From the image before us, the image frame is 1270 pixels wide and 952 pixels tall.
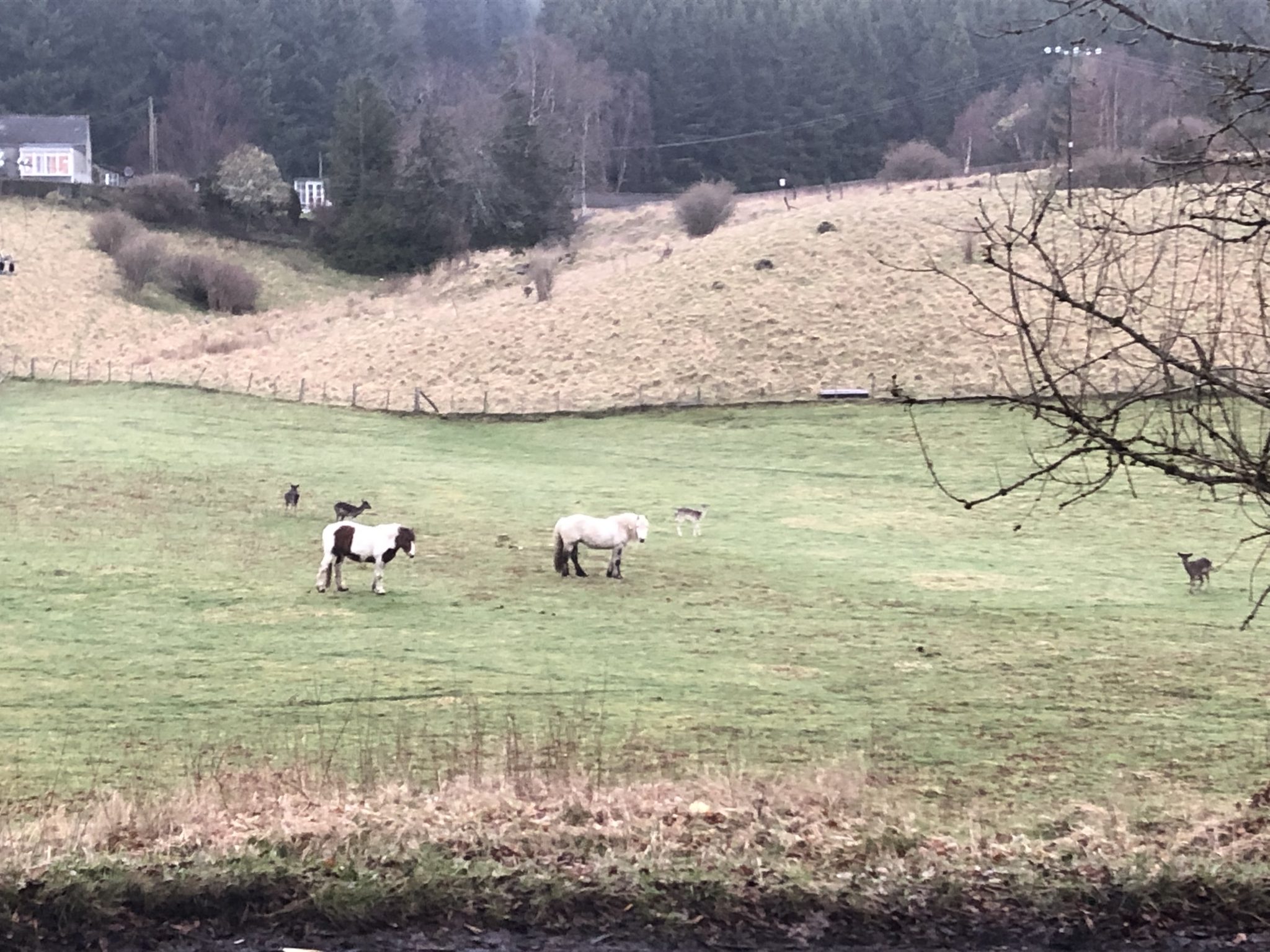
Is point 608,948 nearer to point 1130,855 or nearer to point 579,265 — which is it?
point 1130,855

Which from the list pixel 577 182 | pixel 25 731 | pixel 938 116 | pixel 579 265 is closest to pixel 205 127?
pixel 577 182

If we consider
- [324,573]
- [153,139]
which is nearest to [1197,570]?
[324,573]

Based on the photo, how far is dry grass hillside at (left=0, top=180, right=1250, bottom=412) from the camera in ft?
130

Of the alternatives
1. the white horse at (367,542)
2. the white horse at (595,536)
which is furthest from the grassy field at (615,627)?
the white horse at (367,542)

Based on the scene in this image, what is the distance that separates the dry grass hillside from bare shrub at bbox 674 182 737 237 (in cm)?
→ 211

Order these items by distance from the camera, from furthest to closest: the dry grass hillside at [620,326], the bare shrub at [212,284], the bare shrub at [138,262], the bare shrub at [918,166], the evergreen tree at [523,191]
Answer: the evergreen tree at [523,191], the bare shrub at [918,166], the bare shrub at [212,284], the bare shrub at [138,262], the dry grass hillside at [620,326]

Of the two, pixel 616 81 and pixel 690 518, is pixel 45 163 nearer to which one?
pixel 616 81

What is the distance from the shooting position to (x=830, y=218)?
5441 cm

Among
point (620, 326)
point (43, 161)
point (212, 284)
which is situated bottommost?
point (620, 326)

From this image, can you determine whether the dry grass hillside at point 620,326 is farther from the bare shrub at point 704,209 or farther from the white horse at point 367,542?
the white horse at point 367,542

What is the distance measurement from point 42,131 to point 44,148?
52.4 inches

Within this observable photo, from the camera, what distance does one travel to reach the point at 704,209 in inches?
2522

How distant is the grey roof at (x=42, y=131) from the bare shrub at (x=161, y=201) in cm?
1278

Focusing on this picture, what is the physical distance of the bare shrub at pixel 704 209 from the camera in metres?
64.1
